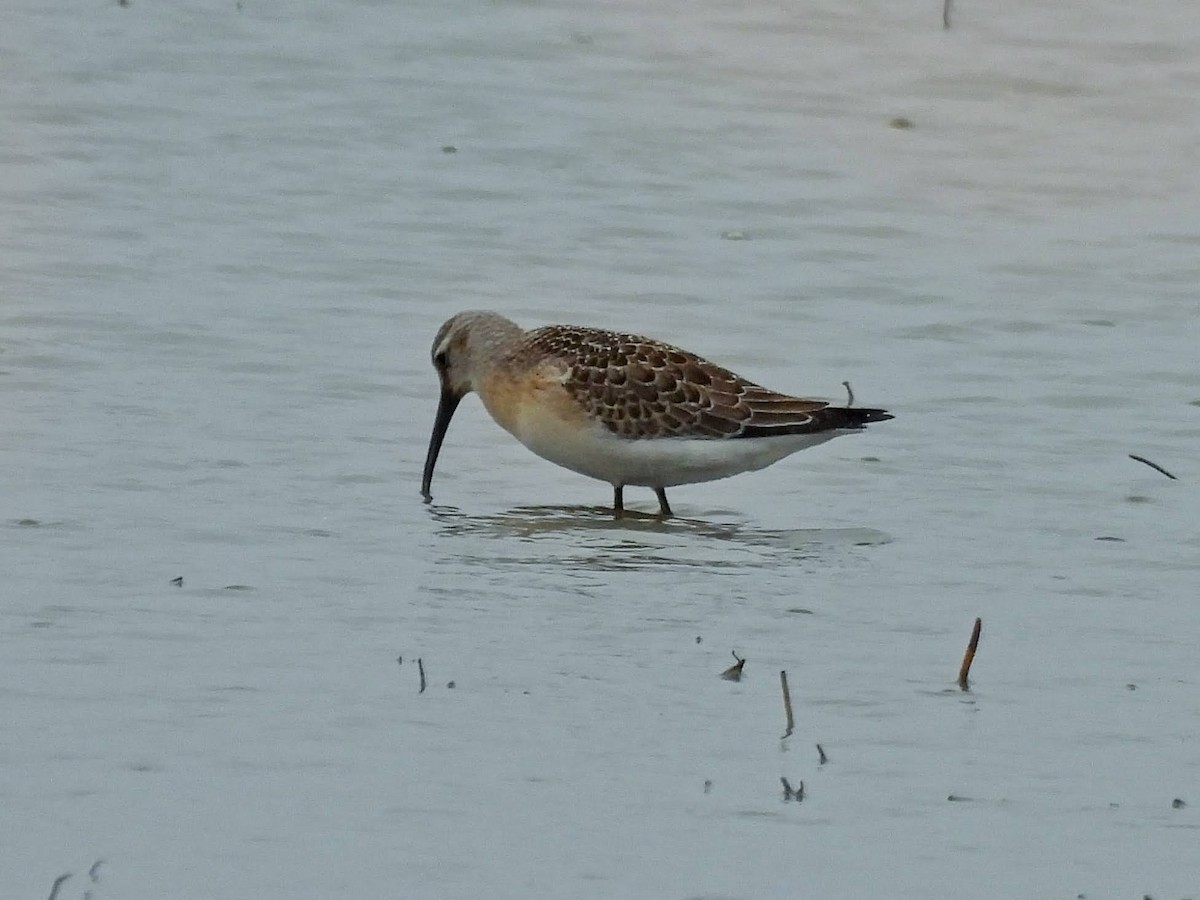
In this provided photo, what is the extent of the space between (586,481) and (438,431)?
86cm

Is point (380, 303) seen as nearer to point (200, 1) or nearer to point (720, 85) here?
point (720, 85)

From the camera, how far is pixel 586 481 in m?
11.1

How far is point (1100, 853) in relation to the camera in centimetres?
589

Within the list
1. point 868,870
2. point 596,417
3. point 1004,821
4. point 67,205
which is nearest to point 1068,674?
point 1004,821

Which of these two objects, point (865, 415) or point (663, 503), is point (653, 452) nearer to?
point (663, 503)

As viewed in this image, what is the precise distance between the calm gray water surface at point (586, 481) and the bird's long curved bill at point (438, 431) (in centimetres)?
14

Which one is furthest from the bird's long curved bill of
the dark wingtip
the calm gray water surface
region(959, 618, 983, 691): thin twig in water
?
region(959, 618, 983, 691): thin twig in water

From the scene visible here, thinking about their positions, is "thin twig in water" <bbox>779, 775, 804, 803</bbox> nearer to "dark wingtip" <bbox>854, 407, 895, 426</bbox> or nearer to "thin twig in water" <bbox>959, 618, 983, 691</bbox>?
"thin twig in water" <bbox>959, 618, 983, 691</bbox>

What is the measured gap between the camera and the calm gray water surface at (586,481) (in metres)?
6.04

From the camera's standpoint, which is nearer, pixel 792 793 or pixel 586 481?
pixel 792 793

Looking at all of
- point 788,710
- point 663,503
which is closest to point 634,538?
point 663,503

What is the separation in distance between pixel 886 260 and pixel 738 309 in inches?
54.6

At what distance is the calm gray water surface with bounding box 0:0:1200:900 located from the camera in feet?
19.8

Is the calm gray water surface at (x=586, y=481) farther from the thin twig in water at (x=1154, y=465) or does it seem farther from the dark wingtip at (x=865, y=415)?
the dark wingtip at (x=865, y=415)
